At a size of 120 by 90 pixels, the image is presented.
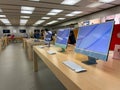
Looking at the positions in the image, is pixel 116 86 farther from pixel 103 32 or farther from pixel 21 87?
pixel 21 87

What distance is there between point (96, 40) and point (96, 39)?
12mm

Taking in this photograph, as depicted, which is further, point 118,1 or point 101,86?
point 118,1

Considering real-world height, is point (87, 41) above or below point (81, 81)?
above

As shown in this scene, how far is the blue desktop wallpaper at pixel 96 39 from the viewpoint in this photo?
1.21 m

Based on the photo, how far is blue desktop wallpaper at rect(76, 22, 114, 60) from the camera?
121 cm

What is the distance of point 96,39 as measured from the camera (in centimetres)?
140

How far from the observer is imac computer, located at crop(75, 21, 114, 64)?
1.21 meters

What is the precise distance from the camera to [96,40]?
1.39 meters

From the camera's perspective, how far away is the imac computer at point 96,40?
3.97 feet

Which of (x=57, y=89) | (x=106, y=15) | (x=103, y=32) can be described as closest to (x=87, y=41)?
(x=103, y=32)

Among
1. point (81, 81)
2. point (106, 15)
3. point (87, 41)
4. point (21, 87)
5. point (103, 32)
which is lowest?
point (21, 87)

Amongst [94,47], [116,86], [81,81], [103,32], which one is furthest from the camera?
[94,47]

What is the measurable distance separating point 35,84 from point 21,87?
0.30 meters

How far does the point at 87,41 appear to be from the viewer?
1.56 meters
